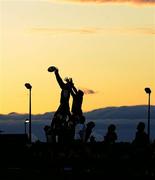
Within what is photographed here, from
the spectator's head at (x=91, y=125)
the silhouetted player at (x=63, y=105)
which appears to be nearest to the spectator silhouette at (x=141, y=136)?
the spectator's head at (x=91, y=125)

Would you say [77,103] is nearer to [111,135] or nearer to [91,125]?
[91,125]

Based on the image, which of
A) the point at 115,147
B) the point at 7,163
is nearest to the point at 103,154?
the point at 115,147

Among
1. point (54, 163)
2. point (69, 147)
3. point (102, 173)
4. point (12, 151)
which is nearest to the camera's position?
point (102, 173)

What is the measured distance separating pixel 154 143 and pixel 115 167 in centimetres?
189

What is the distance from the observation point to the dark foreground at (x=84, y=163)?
31.0 metres

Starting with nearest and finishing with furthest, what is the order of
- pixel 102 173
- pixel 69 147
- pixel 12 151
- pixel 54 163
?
pixel 102 173 → pixel 54 163 → pixel 69 147 → pixel 12 151

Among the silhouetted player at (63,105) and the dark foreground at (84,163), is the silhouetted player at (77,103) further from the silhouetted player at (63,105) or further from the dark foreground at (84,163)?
the dark foreground at (84,163)

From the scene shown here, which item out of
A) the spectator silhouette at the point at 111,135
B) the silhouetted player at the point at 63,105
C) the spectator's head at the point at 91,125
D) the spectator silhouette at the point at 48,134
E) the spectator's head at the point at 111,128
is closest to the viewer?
the spectator's head at the point at 111,128

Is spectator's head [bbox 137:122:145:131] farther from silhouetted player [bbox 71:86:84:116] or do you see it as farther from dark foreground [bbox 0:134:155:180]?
silhouetted player [bbox 71:86:84:116]

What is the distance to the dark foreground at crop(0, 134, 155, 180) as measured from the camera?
1222 inches

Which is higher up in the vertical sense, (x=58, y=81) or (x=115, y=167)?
(x=58, y=81)

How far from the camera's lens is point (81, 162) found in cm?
3288

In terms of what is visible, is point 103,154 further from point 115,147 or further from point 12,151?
point 12,151

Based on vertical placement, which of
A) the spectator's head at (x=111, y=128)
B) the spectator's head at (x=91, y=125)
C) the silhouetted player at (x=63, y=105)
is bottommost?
the spectator's head at (x=111, y=128)
